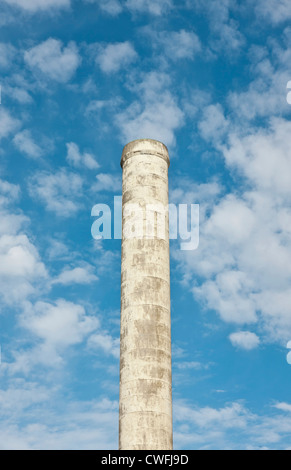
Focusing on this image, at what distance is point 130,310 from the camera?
25.6 metres

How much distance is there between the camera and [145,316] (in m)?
25.3

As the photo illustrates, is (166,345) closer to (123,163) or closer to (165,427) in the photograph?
(165,427)

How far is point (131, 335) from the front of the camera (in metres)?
25.1

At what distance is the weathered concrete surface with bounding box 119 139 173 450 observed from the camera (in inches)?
934

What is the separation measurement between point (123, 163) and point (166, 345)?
965 centimetres

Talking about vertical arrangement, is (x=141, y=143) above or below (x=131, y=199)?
above

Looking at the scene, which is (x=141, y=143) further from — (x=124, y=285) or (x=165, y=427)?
(x=165, y=427)

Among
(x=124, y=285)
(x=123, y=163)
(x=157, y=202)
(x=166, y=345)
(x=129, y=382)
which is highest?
(x=123, y=163)

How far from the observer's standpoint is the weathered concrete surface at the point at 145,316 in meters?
23.7
